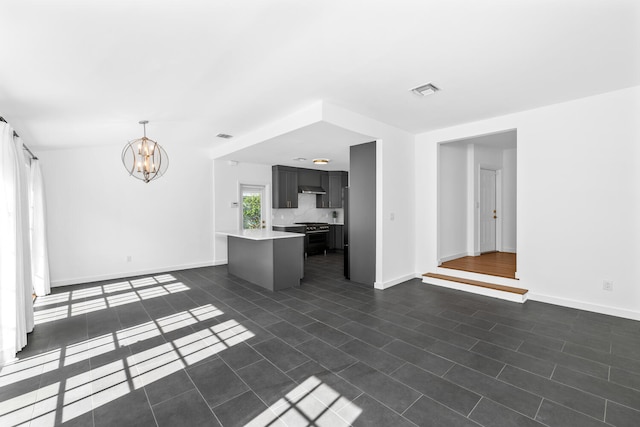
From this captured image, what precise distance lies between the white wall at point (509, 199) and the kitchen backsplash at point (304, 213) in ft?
15.3

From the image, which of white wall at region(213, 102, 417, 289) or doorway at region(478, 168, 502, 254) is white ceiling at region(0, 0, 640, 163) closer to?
white wall at region(213, 102, 417, 289)

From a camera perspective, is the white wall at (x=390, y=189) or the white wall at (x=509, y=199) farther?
the white wall at (x=509, y=199)

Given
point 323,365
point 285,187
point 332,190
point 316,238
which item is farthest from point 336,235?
point 323,365

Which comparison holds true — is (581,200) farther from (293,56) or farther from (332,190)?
(332,190)

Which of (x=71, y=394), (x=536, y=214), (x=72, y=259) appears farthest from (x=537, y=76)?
(x=72, y=259)

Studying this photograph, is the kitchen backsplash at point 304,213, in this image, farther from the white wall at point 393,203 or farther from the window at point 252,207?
the white wall at point 393,203

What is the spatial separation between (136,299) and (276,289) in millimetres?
2086

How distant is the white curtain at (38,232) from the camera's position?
14.5 feet

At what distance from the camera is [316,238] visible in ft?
27.1

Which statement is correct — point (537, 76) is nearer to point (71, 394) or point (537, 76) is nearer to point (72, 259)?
point (71, 394)

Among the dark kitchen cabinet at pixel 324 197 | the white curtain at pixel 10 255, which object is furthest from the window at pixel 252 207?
the white curtain at pixel 10 255

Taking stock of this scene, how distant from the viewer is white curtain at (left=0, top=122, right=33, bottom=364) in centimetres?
254

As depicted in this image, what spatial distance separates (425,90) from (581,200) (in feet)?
8.26

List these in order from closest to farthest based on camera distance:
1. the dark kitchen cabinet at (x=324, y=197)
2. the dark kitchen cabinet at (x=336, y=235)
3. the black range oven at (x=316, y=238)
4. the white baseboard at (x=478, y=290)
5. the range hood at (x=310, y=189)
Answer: the white baseboard at (x=478, y=290) < the black range oven at (x=316, y=238) < the range hood at (x=310, y=189) < the dark kitchen cabinet at (x=336, y=235) < the dark kitchen cabinet at (x=324, y=197)
